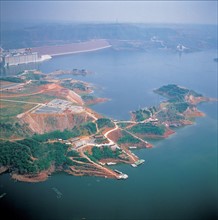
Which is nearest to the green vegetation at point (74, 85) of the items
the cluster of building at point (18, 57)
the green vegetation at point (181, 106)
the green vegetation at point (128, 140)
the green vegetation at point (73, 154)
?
the green vegetation at point (181, 106)

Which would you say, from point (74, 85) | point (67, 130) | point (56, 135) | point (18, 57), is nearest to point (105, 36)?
point (18, 57)

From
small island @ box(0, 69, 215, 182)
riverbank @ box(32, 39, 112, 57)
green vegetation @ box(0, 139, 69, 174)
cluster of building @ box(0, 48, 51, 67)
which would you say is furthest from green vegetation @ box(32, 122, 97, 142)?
riverbank @ box(32, 39, 112, 57)

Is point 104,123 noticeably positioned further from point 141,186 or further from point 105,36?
point 105,36

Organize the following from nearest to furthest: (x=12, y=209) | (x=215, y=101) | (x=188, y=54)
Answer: (x=12, y=209), (x=215, y=101), (x=188, y=54)

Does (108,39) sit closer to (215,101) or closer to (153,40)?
(153,40)

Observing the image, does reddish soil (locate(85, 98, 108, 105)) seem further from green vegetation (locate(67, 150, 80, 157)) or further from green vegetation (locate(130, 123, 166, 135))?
green vegetation (locate(67, 150, 80, 157))

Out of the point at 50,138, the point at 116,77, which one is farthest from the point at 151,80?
the point at 50,138
